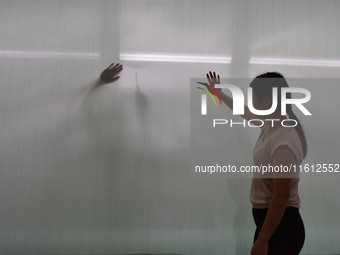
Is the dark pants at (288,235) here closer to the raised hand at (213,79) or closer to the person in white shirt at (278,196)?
the person in white shirt at (278,196)

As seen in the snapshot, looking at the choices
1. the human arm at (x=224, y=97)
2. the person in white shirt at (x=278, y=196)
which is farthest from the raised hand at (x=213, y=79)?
the person in white shirt at (x=278, y=196)

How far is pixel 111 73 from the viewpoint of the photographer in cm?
171

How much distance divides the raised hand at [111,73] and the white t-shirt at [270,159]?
3.12 feet

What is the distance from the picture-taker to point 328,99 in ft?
5.79

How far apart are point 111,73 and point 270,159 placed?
106 centimetres

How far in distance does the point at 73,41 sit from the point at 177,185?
3.62ft

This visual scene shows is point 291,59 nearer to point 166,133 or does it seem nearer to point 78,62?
point 166,133

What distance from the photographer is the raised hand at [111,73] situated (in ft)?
5.62

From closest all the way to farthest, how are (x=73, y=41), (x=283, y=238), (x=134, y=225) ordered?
(x=283, y=238) < (x=134, y=225) < (x=73, y=41)

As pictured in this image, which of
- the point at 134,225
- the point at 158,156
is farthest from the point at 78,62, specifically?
the point at 134,225

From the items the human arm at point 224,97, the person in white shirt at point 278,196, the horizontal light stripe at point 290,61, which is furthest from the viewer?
the horizontal light stripe at point 290,61

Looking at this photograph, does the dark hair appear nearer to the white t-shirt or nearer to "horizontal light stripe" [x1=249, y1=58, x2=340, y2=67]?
the white t-shirt

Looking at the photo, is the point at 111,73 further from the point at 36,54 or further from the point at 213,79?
the point at 213,79

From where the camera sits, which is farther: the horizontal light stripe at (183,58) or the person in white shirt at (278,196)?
the horizontal light stripe at (183,58)
